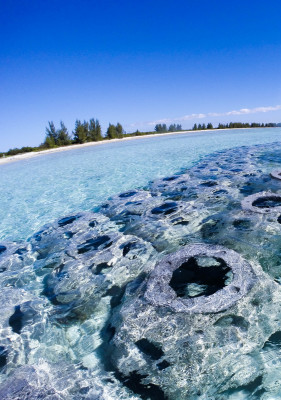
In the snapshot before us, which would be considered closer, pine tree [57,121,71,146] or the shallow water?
the shallow water

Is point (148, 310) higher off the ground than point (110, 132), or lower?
lower

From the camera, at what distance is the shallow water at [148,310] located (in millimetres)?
2043

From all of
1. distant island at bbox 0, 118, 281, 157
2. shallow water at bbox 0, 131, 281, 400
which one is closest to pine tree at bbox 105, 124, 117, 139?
distant island at bbox 0, 118, 281, 157

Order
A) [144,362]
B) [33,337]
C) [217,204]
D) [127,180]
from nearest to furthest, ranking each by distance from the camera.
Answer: [144,362], [33,337], [217,204], [127,180]

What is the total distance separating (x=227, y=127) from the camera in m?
53.8

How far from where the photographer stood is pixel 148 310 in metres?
2.69

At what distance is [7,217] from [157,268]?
661 centimetres

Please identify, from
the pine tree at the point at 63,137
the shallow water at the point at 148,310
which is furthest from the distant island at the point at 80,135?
the shallow water at the point at 148,310

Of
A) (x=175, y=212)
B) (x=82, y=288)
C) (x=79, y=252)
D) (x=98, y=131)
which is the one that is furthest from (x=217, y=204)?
(x=98, y=131)

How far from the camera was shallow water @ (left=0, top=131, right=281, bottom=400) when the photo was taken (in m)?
2.04

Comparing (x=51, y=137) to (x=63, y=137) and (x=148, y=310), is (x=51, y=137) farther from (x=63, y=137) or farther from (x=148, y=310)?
(x=148, y=310)

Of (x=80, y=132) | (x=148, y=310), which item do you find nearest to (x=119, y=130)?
(x=80, y=132)

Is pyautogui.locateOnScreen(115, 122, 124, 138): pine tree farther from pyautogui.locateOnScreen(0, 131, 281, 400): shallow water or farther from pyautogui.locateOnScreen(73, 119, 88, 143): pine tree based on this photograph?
pyautogui.locateOnScreen(0, 131, 281, 400): shallow water

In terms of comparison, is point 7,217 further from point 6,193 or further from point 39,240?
point 6,193
